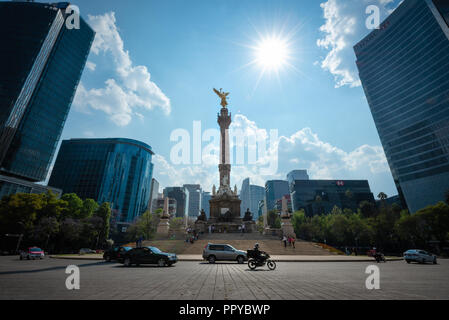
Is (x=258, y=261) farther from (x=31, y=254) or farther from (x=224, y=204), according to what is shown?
(x=224, y=204)

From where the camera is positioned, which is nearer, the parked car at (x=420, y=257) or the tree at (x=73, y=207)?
the parked car at (x=420, y=257)

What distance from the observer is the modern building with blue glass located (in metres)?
88.1

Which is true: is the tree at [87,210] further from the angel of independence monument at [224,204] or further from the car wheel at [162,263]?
the car wheel at [162,263]

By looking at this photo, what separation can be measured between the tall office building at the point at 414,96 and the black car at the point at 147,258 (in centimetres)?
9300

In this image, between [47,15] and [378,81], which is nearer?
[47,15]

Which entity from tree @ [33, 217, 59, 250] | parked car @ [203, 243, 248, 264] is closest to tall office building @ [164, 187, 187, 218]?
tree @ [33, 217, 59, 250]

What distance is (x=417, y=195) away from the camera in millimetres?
76688

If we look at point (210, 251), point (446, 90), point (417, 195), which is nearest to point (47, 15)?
point (210, 251)

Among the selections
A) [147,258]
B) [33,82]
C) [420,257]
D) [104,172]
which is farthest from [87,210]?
[420,257]

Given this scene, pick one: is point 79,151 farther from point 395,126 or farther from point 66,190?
point 395,126

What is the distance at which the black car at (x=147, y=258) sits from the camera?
1437cm

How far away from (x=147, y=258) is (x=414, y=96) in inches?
4299

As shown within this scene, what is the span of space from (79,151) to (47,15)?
51803 millimetres

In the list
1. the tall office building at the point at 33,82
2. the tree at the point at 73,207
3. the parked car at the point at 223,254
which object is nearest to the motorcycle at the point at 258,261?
the parked car at the point at 223,254
